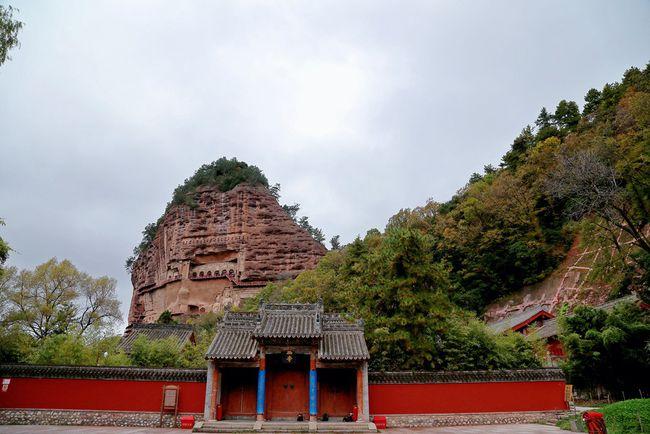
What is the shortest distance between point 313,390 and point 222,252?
3926 cm

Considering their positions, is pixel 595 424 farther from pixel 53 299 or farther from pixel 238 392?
pixel 53 299

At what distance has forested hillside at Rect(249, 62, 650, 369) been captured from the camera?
1568 cm

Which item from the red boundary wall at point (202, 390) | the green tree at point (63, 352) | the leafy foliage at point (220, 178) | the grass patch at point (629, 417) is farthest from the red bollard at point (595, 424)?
the leafy foliage at point (220, 178)

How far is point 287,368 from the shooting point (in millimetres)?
15977

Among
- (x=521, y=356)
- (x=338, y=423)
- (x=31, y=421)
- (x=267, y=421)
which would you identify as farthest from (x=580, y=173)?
(x=31, y=421)

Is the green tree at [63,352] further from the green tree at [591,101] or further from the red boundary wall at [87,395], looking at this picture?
the green tree at [591,101]

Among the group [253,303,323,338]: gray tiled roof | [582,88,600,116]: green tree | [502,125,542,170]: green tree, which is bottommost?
[253,303,323,338]: gray tiled roof

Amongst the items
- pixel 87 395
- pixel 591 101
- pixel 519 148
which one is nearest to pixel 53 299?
pixel 87 395

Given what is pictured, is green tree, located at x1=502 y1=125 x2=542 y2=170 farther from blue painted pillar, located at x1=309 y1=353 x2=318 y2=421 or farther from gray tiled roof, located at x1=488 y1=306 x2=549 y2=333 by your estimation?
blue painted pillar, located at x1=309 y1=353 x2=318 y2=421

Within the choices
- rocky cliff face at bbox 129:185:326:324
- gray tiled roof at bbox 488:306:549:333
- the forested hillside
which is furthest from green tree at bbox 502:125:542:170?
rocky cliff face at bbox 129:185:326:324

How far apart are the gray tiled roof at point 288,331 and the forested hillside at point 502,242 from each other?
42.0 inches

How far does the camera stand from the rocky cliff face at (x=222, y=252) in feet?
164

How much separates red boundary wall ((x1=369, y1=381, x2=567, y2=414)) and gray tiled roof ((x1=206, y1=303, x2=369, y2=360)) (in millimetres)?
1764

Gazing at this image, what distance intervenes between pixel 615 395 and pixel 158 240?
5285 centimetres
